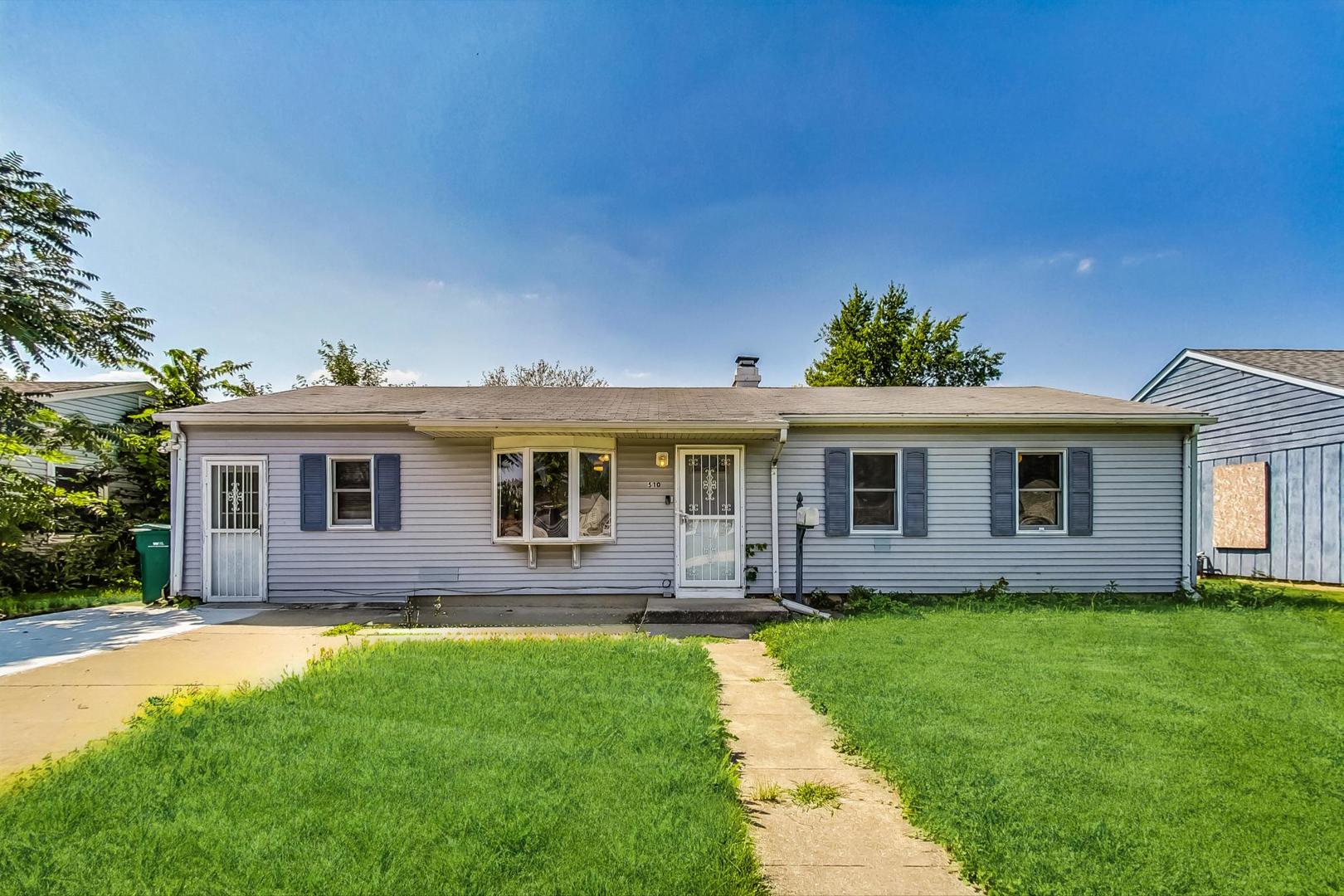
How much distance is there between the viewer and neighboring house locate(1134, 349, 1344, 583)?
421 inches

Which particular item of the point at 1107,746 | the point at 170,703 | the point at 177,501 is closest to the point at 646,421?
the point at 170,703

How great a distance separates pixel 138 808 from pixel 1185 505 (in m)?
12.0

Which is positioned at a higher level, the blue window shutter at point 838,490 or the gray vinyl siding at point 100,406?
the gray vinyl siding at point 100,406

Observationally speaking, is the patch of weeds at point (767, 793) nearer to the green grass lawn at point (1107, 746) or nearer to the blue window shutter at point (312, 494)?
the green grass lawn at point (1107, 746)

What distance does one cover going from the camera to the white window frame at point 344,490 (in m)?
8.65

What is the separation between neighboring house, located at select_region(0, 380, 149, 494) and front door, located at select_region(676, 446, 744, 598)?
11.0 metres

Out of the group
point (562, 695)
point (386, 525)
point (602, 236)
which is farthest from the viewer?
point (602, 236)

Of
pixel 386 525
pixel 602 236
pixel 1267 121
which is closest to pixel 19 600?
pixel 386 525

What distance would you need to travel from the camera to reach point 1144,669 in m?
4.93

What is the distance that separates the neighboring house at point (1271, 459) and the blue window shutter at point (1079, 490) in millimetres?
5512

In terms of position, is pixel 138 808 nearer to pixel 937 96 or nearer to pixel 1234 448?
pixel 937 96

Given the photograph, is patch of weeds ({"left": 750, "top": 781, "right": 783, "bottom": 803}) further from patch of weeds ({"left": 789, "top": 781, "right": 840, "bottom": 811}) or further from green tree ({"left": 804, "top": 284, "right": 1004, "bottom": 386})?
green tree ({"left": 804, "top": 284, "right": 1004, "bottom": 386})

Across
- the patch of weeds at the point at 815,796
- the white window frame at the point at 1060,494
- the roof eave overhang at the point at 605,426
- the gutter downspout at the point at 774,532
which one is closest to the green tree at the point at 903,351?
the white window frame at the point at 1060,494

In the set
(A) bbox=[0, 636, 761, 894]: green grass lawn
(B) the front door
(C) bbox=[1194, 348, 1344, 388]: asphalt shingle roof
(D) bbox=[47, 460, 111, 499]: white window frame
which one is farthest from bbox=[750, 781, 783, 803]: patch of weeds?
(D) bbox=[47, 460, 111, 499]: white window frame
